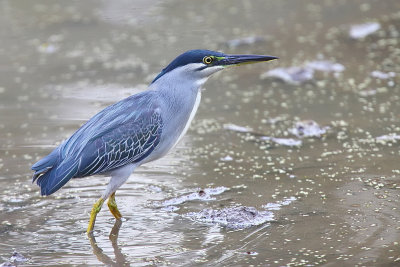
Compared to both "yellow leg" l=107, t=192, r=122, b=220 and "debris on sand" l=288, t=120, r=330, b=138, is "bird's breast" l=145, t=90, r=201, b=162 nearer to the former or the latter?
"yellow leg" l=107, t=192, r=122, b=220

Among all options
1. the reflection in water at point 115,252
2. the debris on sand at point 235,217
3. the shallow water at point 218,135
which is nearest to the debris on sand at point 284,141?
the shallow water at point 218,135

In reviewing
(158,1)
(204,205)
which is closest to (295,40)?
(158,1)

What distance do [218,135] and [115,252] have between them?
7.36 feet

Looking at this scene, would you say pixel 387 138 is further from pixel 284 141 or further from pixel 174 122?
pixel 174 122

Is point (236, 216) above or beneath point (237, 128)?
beneath

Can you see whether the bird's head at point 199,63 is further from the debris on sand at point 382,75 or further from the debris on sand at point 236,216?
the debris on sand at point 382,75

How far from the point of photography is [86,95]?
7.65 m

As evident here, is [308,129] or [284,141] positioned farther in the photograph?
[308,129]

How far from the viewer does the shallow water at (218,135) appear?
14.3 feet

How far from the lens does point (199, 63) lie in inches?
196

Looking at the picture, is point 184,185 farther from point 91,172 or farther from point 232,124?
point 232,124

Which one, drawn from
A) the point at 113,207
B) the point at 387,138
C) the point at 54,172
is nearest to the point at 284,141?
the point at 387,138

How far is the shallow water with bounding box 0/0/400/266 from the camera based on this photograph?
4.36 m

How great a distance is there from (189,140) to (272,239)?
7.04ft
